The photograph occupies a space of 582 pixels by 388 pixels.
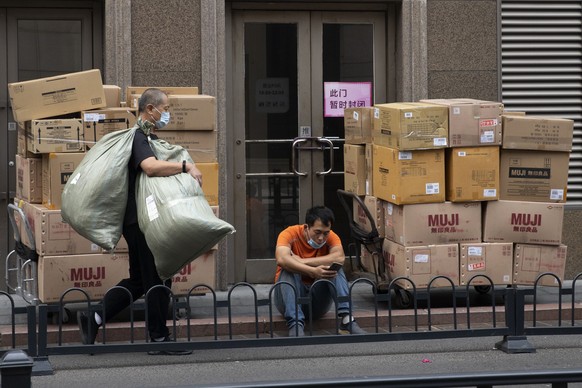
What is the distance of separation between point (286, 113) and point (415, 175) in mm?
2197

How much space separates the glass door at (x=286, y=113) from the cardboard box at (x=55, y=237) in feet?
8.21

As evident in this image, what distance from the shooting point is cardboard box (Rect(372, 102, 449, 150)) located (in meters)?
9.64

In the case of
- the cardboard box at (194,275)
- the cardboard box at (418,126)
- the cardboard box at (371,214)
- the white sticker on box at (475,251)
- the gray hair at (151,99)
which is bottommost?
the cardboard box at (194,275)

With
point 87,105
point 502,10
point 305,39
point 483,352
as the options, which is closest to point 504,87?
point 502,10

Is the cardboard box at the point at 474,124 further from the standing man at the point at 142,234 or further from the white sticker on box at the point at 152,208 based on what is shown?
the white sticker on box at the point at 152,208

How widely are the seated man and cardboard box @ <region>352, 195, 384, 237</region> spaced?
987 millimetres

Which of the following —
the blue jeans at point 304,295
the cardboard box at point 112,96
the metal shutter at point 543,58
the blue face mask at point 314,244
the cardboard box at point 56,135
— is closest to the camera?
the blue jeans at point 304,295

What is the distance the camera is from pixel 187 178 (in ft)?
27.3

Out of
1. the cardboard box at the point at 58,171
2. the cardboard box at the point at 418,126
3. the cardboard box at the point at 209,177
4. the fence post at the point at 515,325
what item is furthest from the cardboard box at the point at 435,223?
the cardboard box at the point at 58,171

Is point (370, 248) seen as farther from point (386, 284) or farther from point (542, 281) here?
point (542, 281)

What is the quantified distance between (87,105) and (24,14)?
2218mm

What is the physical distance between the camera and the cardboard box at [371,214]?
10.3 meters

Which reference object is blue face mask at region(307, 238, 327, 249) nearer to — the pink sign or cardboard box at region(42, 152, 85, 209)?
cardboard box at region(42, 152, 85, 209)

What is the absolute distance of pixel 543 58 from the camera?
11.9 meters
